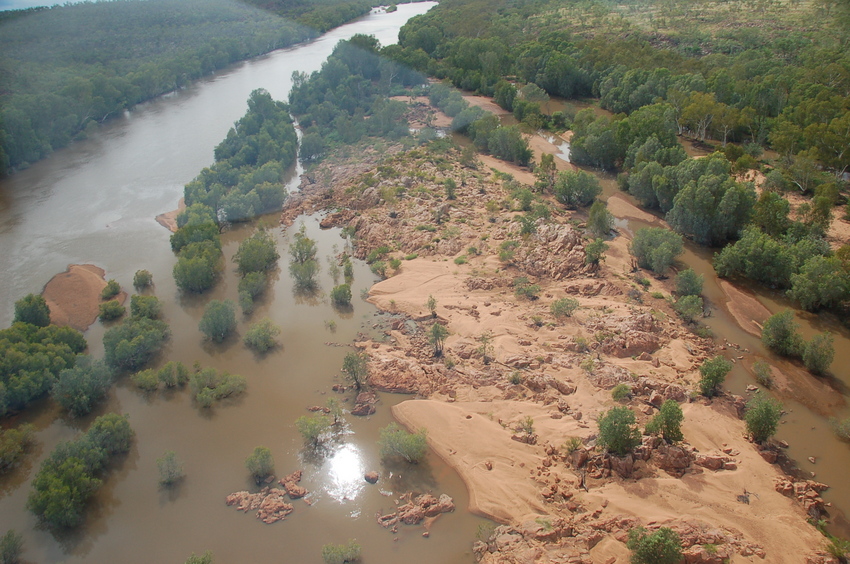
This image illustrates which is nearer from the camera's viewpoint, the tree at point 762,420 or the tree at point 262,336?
the tree at point 762,420

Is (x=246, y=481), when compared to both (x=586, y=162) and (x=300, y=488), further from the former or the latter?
(x=586, y=162)

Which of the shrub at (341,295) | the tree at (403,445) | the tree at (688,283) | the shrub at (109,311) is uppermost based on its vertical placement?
the shrub at (109,311)

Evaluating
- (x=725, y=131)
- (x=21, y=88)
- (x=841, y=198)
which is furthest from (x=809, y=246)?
(x=21, y=88)

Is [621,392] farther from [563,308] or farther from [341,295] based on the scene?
[341,295]

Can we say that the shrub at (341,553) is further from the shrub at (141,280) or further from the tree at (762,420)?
the shrub at (141,280)

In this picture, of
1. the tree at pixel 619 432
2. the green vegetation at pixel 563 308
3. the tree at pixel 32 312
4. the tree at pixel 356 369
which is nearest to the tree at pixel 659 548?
the tree at pixel 619 432

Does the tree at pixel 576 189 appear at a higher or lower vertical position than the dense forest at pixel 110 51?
lower

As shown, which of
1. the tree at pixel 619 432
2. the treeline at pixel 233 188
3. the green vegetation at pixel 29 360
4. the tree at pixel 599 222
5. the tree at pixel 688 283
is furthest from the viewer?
the tree at pixel 599 222
